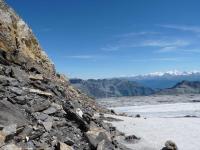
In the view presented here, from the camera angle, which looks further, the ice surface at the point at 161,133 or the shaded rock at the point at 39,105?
the ice surface at the point at 161,133

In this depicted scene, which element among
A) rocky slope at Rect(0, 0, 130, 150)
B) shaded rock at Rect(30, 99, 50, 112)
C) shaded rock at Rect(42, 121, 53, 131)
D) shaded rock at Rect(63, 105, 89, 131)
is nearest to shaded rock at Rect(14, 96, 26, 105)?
rocky slope at Rect(0, 0, 130, 150)

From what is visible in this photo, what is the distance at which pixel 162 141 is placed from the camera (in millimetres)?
31172

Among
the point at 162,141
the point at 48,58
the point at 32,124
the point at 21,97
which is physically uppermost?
the point at 48,58

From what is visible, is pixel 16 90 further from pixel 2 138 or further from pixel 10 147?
pixel 10 147

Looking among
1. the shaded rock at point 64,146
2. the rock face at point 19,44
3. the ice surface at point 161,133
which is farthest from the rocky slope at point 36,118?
the ice surface at point 161,133

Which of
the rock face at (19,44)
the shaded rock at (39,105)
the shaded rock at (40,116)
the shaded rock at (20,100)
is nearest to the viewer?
the shaded rock at (40,116)

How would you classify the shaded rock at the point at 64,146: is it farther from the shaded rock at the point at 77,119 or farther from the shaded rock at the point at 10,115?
the shaded rock at the point at 77,119

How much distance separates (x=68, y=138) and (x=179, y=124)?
A: 21741 millimetres

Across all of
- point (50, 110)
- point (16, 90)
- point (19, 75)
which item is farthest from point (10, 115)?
point (19, 75)

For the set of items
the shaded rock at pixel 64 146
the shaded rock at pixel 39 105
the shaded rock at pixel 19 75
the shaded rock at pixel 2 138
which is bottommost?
the shaded rock at pixel 64 146

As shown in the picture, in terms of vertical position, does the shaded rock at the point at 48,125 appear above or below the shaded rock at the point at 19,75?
below

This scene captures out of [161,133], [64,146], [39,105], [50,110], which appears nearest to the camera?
[64,146]

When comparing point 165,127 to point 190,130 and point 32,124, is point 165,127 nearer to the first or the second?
point 190,130

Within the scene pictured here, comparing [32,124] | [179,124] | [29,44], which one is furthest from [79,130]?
[29,44]
